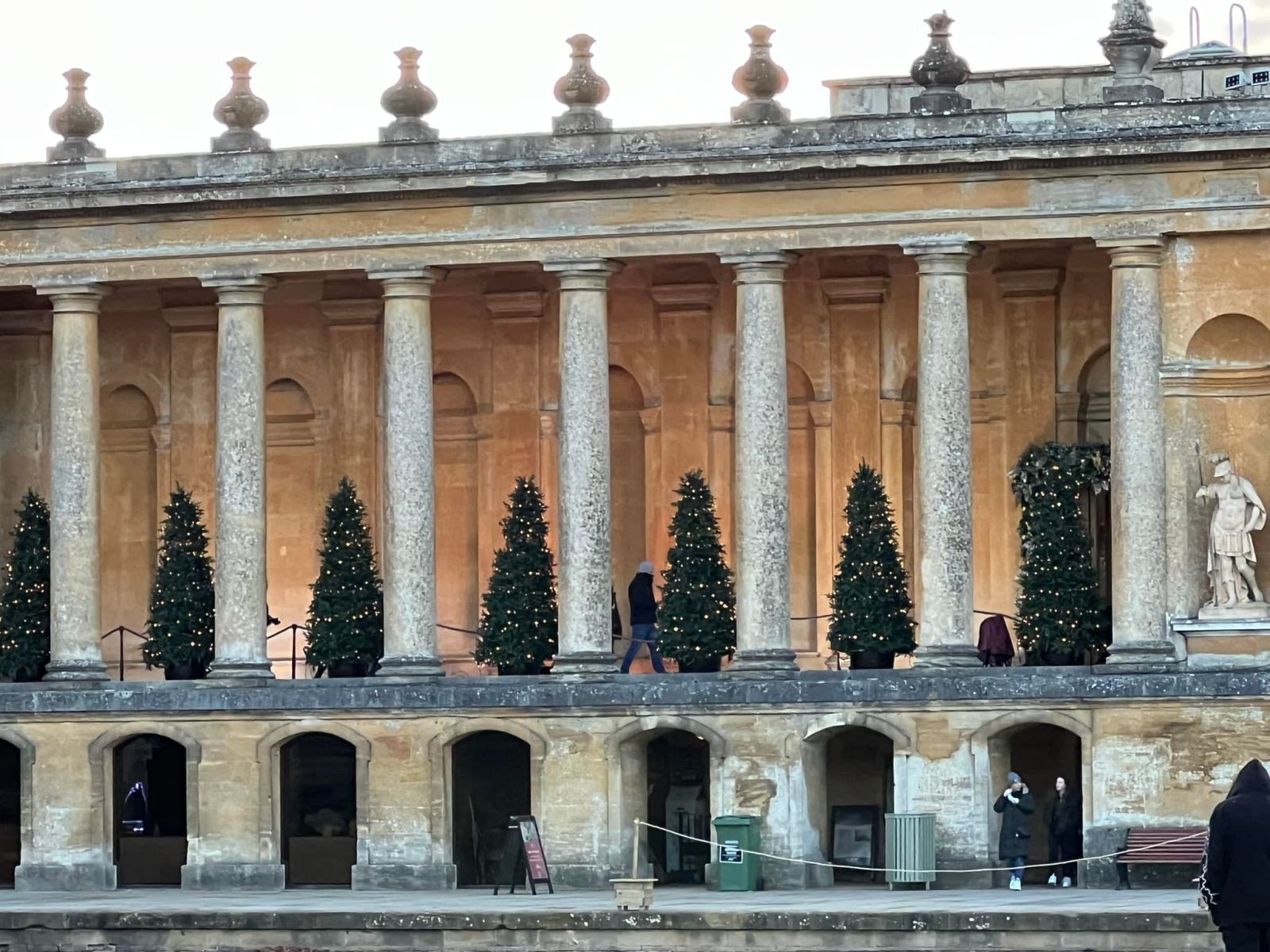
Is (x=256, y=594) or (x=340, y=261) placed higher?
(x=340, y=261)

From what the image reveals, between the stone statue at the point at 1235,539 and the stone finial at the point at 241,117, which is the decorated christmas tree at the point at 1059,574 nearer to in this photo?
the stone statue at the point at 1235,539

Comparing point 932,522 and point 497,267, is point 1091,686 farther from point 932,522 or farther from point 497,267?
point 497,267

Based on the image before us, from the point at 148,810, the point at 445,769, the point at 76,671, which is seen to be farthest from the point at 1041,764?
the point at 76,671

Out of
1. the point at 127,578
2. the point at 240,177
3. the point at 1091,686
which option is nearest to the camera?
the point at 1091,686

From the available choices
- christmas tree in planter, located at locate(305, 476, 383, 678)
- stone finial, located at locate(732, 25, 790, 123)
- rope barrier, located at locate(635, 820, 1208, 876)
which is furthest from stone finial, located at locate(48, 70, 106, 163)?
rope barrier, located at locate(635, 820, 1208, 876)

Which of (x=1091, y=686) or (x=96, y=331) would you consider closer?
(x=1091, y=686)

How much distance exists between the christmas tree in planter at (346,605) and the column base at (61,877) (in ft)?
17.1

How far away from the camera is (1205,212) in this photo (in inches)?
2394

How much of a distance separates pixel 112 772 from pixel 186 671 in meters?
2.26

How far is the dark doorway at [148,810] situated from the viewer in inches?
2621

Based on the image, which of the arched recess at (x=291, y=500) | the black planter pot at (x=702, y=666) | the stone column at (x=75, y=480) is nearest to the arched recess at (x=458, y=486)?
the arched recess at (x=291, y=500)

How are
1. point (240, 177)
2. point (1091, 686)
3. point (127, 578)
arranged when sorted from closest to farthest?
point (1091, 686)
point (240, 177)
point (127, 578)

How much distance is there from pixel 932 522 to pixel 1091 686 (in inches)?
153

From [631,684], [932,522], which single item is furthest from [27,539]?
[932,522]
